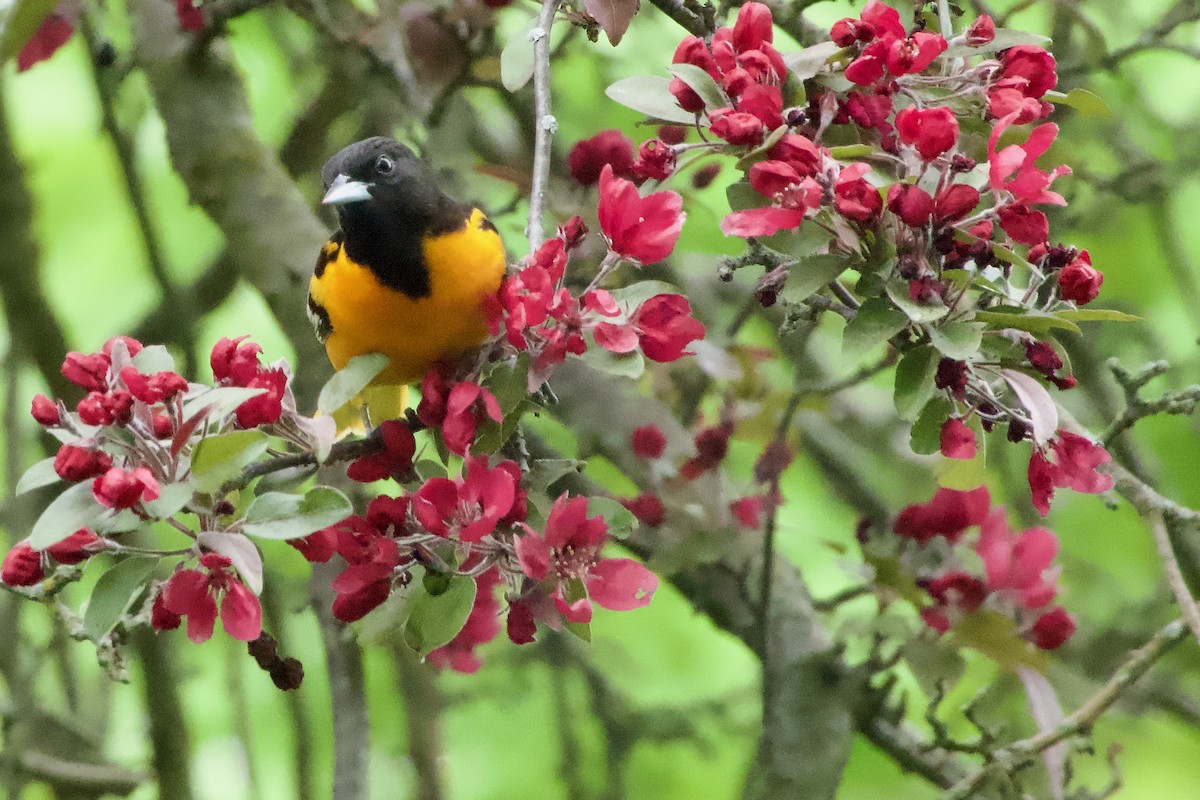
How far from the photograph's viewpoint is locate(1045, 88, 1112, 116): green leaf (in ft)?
3.99

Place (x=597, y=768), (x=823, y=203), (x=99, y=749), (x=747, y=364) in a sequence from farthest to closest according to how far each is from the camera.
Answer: (x=597, y=768)
(x=99, y=749)
(x=747, y=364)
(x=823, y=203)

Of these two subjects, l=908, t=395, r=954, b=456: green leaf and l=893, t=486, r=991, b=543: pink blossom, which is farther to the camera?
l=893, t=486, r=991, b=543: pink blossom

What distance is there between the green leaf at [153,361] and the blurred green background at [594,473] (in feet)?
3.00

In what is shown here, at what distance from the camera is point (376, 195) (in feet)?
5.32

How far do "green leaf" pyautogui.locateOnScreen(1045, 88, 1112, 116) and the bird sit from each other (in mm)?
667

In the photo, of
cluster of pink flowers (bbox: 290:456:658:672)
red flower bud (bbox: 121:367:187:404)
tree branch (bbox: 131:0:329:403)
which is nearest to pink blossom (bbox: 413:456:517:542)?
cluster of pink flowers (bbox: 290:456:658:672)

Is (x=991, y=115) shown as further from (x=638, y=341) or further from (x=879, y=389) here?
(x=879, y=389)

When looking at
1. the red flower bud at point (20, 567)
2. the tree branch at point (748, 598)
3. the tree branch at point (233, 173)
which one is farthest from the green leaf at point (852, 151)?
the tree branch at point (233, 173)

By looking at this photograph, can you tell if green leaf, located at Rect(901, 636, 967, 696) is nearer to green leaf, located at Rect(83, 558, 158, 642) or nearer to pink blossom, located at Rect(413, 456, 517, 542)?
pink blossom, located at Rect(413, 456, 517, 542)

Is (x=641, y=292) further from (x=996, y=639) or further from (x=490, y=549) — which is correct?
(x=996, y=639)

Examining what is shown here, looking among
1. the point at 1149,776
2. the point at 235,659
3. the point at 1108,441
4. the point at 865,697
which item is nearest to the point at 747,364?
the point at 865,697

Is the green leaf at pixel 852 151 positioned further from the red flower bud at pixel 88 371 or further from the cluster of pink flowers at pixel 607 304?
the red flower bud at pixel 88 371

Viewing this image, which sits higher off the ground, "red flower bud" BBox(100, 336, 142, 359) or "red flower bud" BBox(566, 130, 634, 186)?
"red flower bud" BBox(100, 336, 142, 359)

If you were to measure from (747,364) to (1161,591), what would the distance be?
47.6 inches
